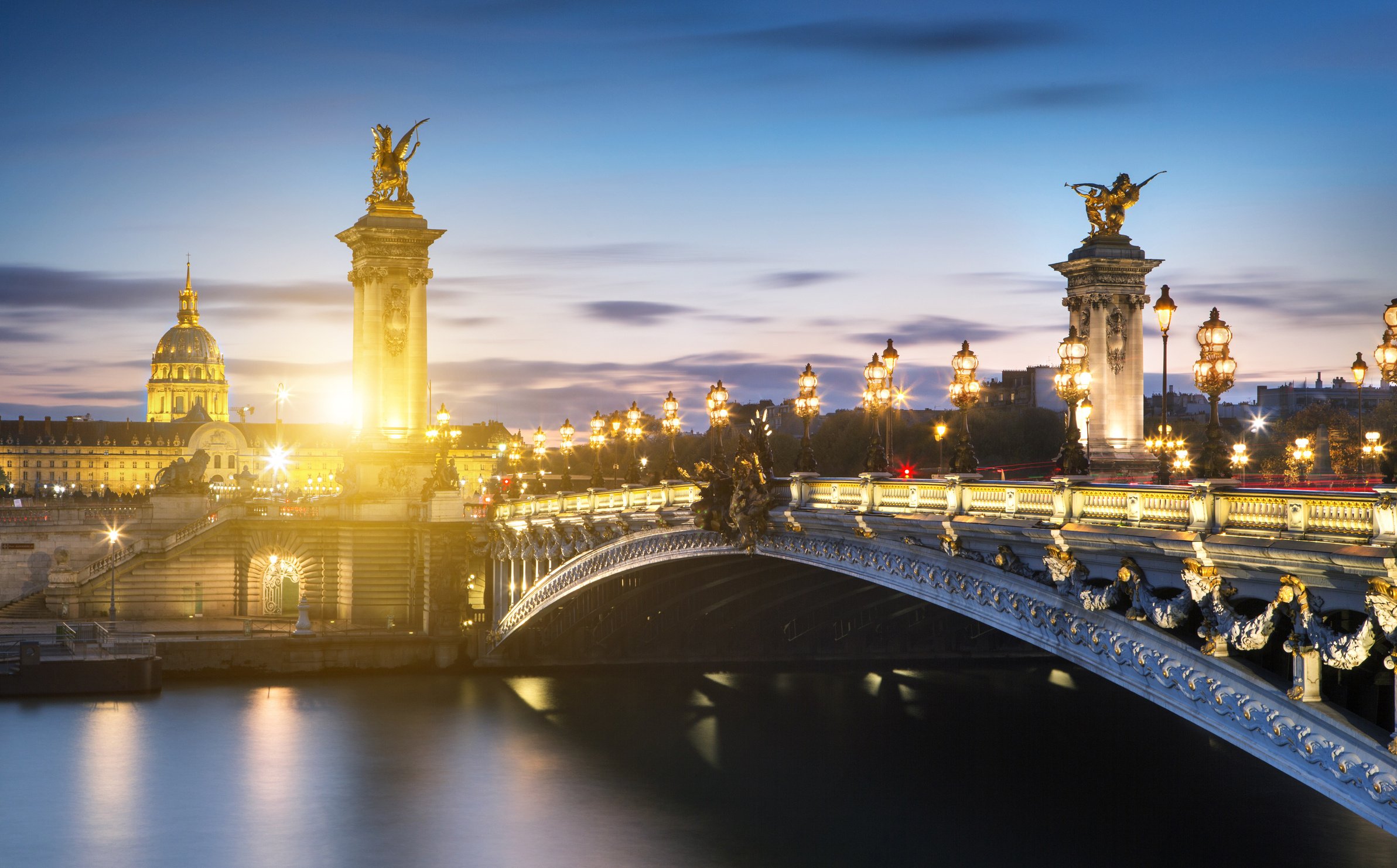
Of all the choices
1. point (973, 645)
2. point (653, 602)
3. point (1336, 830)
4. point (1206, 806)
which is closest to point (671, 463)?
point (653, 602)

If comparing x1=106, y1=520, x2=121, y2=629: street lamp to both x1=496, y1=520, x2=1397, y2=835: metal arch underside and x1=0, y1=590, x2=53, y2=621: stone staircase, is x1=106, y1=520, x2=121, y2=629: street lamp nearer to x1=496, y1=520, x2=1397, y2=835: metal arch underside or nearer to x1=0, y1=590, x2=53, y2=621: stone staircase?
x1=0, y1=590, x2=53, y2=621: stone staircase

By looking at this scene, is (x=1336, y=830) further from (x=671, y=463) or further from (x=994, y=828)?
(x=671, y=463)

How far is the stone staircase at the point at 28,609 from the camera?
67688mm

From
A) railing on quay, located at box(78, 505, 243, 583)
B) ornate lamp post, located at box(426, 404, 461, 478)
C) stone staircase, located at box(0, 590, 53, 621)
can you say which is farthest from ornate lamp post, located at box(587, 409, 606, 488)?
stone staircase, located at box(0, 590, 53, 621)

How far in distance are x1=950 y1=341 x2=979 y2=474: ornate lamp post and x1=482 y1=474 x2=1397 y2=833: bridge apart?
4.11 ft

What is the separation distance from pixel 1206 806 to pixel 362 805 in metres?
18.9

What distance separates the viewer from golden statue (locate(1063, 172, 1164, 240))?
166 ft

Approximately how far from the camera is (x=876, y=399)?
3672 cm

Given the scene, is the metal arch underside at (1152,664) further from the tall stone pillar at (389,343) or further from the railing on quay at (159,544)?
the tall stone pillar at (389,343)

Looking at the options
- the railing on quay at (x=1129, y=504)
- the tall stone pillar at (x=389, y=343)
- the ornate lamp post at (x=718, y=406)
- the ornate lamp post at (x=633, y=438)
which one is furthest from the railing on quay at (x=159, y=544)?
the railing on quay at (x=1129, y=504)

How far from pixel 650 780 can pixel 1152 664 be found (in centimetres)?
2070

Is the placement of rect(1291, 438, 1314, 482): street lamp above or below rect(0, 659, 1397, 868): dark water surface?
above

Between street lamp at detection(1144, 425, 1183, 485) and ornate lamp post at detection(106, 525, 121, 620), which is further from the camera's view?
ornate lamp post at detection(106, 525, 121, 620)

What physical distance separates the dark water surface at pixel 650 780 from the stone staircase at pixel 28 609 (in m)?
16.3
